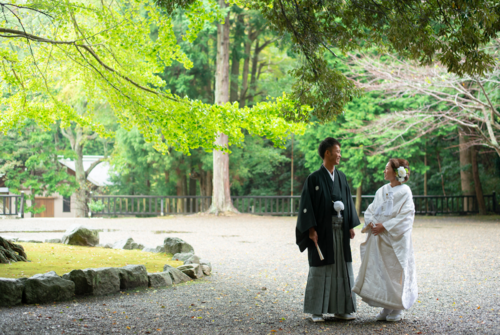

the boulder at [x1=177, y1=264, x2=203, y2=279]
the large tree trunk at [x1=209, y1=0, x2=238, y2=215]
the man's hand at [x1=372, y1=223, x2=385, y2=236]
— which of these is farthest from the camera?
the large tree trunk at [x1=209, y1=0, x2=238, y2=215]

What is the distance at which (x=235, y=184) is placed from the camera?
21734mm

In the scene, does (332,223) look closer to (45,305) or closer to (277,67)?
(45,305)

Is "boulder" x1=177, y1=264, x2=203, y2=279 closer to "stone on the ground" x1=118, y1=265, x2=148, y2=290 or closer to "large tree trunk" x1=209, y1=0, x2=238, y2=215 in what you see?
"stone on the ground" x1=118, y1=265, x2=148, y2=290

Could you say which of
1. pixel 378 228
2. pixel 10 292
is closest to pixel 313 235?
pixel 378 228

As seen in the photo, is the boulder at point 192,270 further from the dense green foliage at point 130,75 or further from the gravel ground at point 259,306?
the dense green foliage at point 130,75

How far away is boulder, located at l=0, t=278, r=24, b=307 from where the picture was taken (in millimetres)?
4078

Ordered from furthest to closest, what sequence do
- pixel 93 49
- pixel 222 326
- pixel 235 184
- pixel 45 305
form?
pixel 235 184
pixel 93 49
pixel 45 305
pixel 222 326

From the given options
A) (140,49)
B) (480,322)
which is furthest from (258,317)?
(140,49)

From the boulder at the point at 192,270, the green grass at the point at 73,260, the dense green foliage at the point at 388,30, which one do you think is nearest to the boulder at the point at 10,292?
the green grass at the point at 73,260

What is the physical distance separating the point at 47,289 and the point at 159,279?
1328 mm

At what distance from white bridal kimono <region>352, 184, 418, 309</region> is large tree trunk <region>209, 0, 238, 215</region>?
1301cm

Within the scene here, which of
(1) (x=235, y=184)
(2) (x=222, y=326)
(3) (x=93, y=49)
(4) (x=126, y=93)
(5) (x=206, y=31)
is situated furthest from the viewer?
(1) (x=235, y=184)

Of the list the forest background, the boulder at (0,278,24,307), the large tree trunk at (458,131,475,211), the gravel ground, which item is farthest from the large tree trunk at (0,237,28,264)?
the large tree trunk at (458,131,475,211)

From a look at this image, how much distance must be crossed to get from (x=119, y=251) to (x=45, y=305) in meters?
3.34
